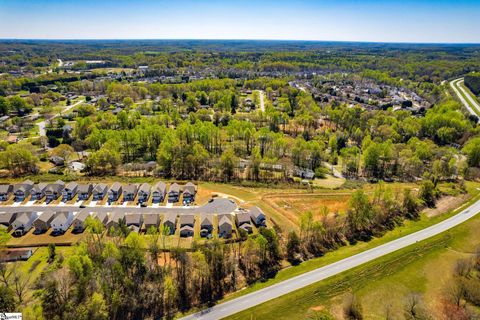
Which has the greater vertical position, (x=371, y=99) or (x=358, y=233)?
(x=371, y=99)

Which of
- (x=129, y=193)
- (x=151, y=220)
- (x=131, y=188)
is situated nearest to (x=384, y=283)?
(x=151, y=220)

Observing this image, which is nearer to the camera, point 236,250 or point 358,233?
point 236,250

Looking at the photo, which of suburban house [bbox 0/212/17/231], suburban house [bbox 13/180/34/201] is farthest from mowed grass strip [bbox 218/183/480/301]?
suburban house [bbox 13/180/34/201]

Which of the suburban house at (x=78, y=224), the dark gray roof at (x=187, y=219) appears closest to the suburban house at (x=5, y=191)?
the suburban house at (x=78, y=224)

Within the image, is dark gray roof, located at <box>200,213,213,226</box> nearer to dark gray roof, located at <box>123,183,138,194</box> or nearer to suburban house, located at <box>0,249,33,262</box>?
dark gray roof, located at <box>123,183,138,194</box>

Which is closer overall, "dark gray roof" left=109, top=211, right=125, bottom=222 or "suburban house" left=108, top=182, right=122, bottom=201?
"dark gray roof" left=109, top=211, right=125, bottom=222

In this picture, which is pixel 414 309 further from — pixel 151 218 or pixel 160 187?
pixel 160 187

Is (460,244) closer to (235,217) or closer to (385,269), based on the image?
(385,269)

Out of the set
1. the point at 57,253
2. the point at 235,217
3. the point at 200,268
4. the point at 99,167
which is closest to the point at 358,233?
the point at 235,217
